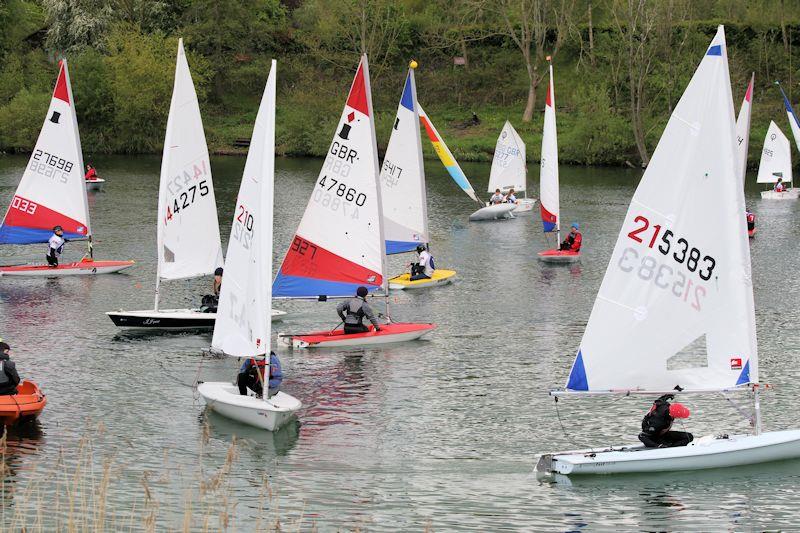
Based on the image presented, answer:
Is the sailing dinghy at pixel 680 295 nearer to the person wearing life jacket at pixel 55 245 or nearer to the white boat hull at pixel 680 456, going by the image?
the white boat hull at pixel 680 456

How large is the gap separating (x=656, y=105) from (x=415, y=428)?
8356 centimetres

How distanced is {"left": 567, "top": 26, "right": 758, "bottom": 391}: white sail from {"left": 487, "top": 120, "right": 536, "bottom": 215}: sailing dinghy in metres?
54.8

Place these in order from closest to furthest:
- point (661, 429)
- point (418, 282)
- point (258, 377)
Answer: point (661, 429), point (258, 377), point (418, 282)

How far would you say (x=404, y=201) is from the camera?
47781 mm

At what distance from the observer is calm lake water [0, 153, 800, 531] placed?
23578mm

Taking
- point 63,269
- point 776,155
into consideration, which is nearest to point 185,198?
point 63,269

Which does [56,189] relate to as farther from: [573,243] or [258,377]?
[258,377]

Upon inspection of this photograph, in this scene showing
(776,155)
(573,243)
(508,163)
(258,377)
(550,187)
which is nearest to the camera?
(258,377)

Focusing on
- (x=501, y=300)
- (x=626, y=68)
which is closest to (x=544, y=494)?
(x=501, y=300)

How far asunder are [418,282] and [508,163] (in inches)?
1344

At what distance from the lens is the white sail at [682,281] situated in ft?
77.5

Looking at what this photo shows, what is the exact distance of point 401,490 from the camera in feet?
81.4

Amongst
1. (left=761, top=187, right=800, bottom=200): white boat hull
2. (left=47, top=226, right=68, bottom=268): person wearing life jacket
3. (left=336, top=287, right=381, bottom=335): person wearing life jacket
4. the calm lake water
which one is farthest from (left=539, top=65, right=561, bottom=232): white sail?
(left=761, top=187, right=800, bottom=200): white boat hull

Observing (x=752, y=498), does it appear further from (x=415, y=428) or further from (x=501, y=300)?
(x=501, y=300)
